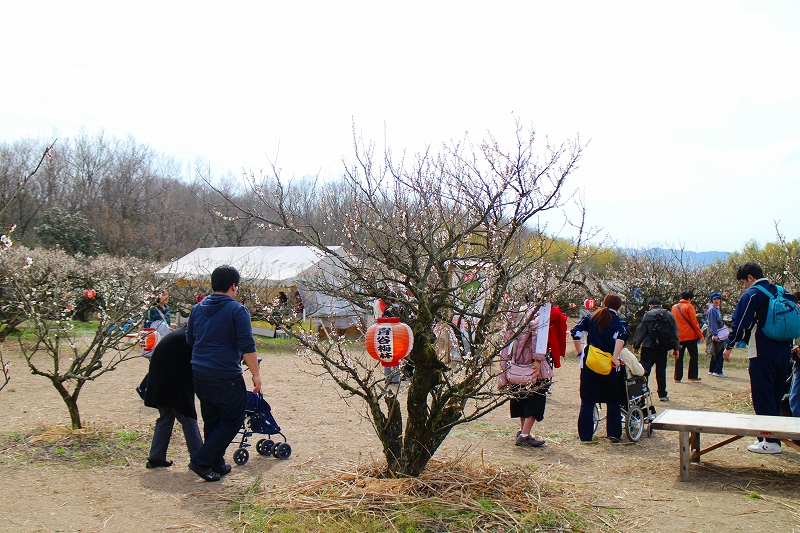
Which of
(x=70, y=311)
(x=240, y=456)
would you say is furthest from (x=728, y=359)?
(x=70, y=311)

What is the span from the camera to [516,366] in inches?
288

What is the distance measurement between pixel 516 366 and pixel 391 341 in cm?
287

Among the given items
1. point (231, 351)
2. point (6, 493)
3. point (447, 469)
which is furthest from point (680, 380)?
point (6, 493)

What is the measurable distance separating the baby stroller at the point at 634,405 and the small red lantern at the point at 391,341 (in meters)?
3.68

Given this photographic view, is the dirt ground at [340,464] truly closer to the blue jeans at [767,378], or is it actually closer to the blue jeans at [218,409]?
the blue jeans at [218,409]

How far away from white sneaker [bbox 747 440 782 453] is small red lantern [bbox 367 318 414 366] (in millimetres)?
4372

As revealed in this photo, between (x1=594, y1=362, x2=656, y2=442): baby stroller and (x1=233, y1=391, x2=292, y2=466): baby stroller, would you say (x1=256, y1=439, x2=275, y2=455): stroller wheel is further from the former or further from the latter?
(x1=594, y1=362, x2=656, y2=442): baby stroller

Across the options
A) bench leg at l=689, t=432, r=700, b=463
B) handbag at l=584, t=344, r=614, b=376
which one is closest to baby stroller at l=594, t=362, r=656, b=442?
handbag at l=584, t=344, r=614, b=376

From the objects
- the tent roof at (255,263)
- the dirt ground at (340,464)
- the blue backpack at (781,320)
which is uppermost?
the tent roof at (255,263)

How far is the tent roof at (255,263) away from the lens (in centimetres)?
2167

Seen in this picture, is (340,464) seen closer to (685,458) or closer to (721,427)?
(685,458)

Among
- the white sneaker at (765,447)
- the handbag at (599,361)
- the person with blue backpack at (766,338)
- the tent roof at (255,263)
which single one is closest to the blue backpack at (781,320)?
the person with blue backpack at (766,338)

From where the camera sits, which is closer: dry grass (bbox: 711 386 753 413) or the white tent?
dry grass (bbox: 711 386 753 413)

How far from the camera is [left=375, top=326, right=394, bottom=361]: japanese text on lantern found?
4.87 meters
